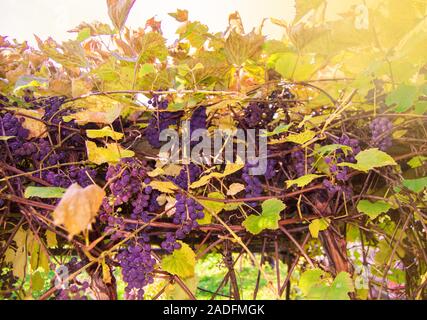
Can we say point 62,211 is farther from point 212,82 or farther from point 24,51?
point 24,51

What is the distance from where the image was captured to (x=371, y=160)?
57 cm

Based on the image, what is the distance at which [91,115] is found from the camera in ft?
1.95

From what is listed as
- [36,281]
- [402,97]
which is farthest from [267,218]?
[36,281]

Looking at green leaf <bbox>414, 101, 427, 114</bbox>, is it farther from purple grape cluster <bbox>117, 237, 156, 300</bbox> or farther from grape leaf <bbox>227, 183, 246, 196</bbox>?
purple grape cluster <bbox>117, 237, 156, 300</bbox>

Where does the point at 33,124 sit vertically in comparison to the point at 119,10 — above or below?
below

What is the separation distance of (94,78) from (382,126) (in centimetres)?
50

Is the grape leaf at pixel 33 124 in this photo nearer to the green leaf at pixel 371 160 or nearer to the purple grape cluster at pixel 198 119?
the purple grape cluster at pixel 198 119

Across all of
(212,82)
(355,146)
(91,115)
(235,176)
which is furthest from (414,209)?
(91,115)

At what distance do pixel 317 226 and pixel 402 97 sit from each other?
239 mm

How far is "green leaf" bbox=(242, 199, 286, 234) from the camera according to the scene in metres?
0.60

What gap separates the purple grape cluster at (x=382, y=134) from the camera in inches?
25.7

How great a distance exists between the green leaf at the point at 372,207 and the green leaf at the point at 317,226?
2.2 inches

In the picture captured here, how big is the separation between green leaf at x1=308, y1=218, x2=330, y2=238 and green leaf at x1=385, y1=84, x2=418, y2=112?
0.21 m

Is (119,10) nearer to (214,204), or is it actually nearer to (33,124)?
(33,124)
